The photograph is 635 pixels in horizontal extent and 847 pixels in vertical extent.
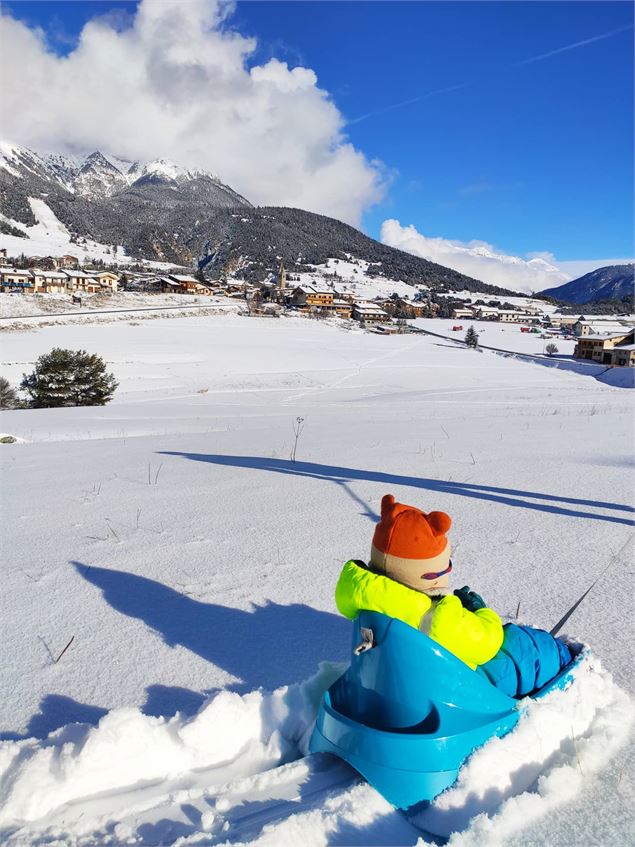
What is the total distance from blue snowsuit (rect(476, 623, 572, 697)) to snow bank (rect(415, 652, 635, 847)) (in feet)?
0.26

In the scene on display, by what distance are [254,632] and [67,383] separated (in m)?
20.1

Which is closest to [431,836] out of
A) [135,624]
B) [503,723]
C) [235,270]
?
[503,723]

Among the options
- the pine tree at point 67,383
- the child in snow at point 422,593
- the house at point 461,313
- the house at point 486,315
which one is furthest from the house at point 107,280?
the child in snow at point 422,593

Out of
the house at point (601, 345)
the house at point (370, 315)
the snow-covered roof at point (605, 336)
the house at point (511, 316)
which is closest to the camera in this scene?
the house at point (601, 345)

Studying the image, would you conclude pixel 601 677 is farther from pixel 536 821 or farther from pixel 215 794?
pixel 215 794

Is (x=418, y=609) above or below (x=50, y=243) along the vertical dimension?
below

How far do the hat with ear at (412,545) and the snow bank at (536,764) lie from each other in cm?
63

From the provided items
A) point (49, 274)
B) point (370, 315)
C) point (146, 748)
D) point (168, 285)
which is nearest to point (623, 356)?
point (370, 315)

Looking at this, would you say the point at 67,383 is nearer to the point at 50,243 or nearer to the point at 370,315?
the point at 370,315

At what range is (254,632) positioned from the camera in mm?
2793

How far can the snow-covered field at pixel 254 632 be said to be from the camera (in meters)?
1.70

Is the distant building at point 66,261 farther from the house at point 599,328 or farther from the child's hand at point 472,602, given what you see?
the child's hand at point 472,602

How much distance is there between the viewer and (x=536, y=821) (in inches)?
64.6

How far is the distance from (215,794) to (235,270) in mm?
173939
